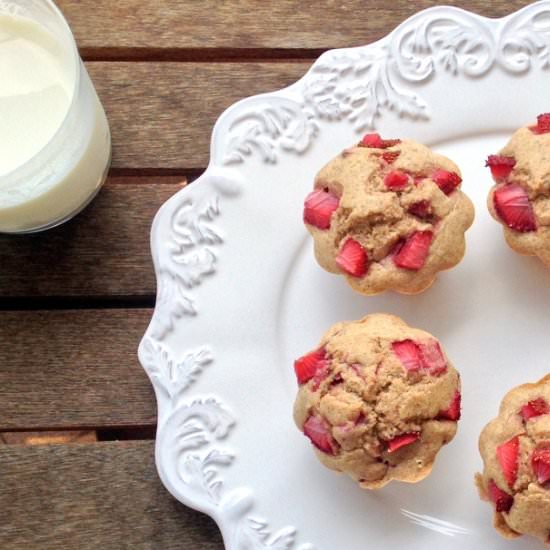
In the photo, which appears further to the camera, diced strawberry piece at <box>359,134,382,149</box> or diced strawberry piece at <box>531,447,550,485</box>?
diced strawberry piece at <box>359,134,382,149</box>

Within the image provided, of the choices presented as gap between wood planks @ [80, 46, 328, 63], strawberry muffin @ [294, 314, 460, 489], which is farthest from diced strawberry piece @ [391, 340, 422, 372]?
gap between wood planks @ [80, 46, 328, 63]

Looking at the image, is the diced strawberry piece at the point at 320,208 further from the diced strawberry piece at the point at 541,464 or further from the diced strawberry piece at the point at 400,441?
the diced strawberry piece at the point at 541,464

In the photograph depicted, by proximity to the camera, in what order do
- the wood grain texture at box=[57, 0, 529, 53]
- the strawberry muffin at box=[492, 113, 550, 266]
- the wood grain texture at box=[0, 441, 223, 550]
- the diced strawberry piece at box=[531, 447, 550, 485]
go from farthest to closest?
the wood grain texture at box=[57, 0, 529, 53] → the wood grain texture at box=[0, 441, 223, 550] → the strawberry muffin at box=[492, 113, 550, 266] → the diced strawberry piece at box=[531, 447, 550, 485]

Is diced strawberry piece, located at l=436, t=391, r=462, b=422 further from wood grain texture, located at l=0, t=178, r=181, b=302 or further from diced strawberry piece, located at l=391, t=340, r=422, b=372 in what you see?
wood grain texture, located at l=0, t=178, r=181, b=302

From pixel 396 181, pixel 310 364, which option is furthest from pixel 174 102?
pixel 310 364

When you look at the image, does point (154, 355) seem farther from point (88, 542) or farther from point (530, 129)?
point (530, 129)

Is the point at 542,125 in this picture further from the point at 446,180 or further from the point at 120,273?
the point at 120,273

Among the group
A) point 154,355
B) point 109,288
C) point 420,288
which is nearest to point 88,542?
point 154,355
